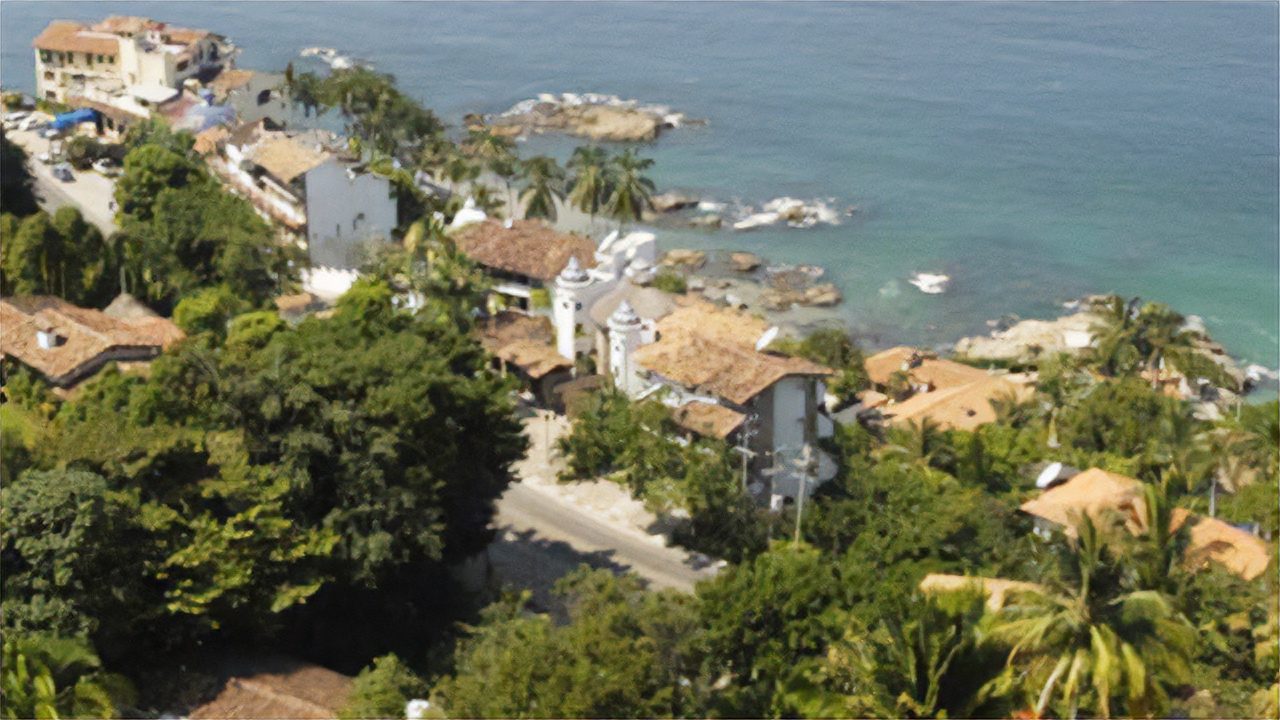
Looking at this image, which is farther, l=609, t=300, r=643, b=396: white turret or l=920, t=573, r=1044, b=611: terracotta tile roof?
l=609, t=300, r=643, b=396: white turret

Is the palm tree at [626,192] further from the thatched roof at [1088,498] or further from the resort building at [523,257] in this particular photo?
the thatched roof at [1088,498]

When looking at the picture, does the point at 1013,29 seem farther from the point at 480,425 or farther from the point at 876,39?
the point at 480,425

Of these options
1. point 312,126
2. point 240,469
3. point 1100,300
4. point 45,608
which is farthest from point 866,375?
point 312,126

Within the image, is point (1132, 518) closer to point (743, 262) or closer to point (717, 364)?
point (717, 364)

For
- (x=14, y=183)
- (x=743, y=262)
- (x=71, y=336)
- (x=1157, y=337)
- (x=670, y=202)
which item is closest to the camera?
(x=71, y=336)

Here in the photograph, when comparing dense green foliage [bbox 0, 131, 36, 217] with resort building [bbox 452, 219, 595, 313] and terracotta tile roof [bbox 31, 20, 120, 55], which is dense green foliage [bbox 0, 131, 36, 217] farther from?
terracotta tile roof [bbox 31, 20, 120, 55]

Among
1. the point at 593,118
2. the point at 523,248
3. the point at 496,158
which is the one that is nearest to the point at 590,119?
the point at 593,118

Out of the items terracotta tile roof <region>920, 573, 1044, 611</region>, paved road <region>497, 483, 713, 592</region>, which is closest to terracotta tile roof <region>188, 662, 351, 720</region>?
paved road <region>497, 483, 713, 592</region>
